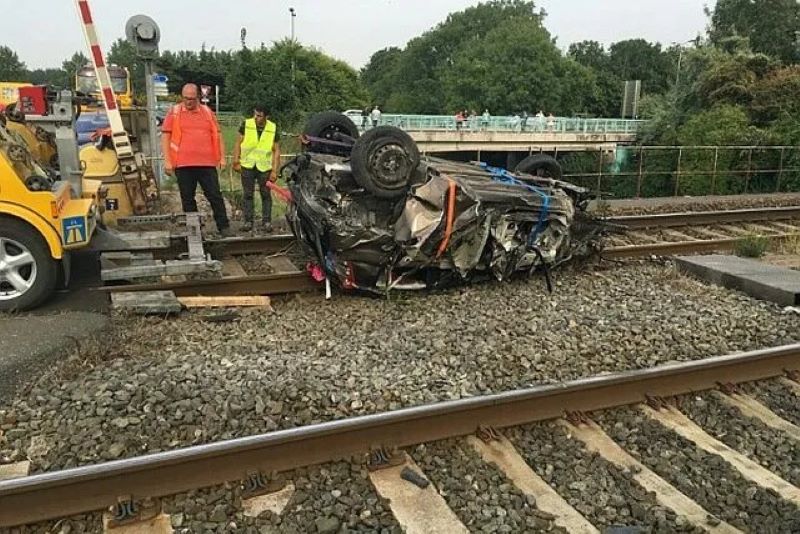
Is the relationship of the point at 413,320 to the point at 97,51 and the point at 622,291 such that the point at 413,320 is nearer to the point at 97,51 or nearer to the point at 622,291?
the point at 622,291

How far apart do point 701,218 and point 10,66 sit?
106 meters

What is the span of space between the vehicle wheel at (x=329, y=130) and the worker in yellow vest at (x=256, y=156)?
4.47 ft

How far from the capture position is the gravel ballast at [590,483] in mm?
3344

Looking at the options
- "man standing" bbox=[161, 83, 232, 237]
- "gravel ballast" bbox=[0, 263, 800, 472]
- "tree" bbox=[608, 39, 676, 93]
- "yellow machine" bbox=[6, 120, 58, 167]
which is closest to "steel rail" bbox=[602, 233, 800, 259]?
"gravel ballast" bbox=[0, 263, 800, 472]

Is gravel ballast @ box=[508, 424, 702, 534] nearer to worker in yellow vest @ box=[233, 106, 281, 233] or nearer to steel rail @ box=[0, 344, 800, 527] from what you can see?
steel rail @ box=[0, 344, 800, 527]

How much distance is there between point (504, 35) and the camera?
8275cm

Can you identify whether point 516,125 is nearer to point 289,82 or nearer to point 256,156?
point 289,82

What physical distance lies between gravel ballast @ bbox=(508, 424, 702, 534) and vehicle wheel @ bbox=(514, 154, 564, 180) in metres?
5.35

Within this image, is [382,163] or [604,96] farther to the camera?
[604,96]

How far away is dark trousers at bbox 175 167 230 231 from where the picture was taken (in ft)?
29.0

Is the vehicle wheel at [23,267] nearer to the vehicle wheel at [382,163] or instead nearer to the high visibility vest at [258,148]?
the vehicle wheel at [382,163]

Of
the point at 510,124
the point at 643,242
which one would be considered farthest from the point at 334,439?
the point at 510,124

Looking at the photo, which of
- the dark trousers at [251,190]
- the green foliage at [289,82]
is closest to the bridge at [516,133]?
the green foliage at [289,82]

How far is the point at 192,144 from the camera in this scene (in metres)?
8.66
